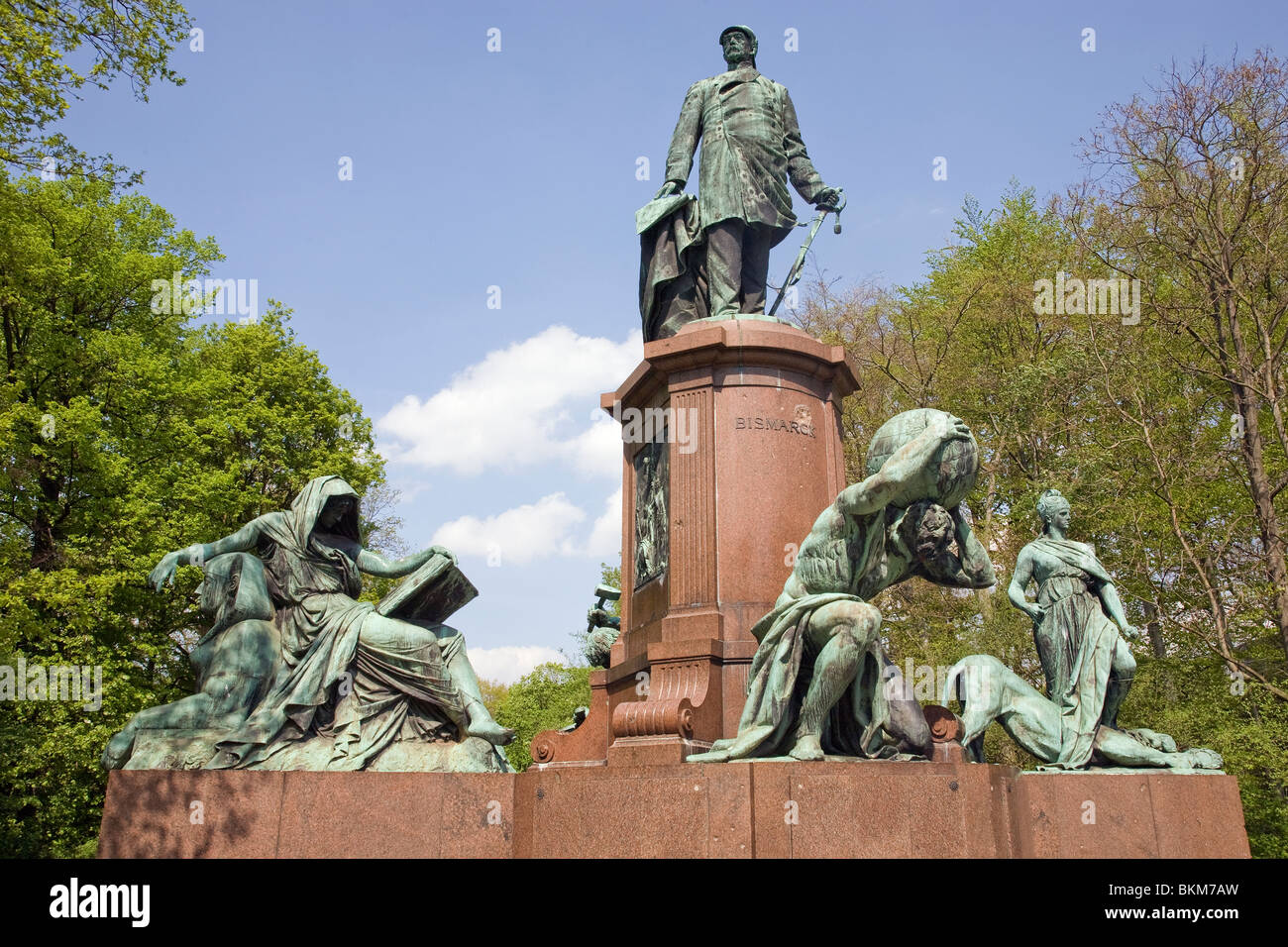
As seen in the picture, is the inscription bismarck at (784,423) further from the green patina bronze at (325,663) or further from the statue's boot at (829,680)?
the statue's boot at (829,680)

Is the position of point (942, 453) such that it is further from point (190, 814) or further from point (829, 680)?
point (190, 814)

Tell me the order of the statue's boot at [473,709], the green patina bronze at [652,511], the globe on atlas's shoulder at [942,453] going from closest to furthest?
the globe on atlas's shoulder at [942,453]
the statue's boot at [473,709]
the green patina bronze at [652,511]

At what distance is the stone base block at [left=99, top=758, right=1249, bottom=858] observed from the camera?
5.71 metres

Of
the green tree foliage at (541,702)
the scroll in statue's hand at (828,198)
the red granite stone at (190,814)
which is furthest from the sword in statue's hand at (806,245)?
the green tree foliage at (541,702)

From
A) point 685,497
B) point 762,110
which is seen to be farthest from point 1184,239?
point 685,497

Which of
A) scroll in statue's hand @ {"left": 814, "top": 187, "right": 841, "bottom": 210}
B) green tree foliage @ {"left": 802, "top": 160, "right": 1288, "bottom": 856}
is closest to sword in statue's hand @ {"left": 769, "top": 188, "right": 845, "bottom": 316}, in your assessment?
scroll in statue's hand @ {"left": 814, "top": 187, "right": 841, "bottom": 210}

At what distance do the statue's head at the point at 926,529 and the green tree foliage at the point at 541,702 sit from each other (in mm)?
24931

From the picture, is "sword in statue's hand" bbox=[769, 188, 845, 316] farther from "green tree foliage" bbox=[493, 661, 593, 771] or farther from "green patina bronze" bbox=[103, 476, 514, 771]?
"green tree foliage" bbox=[493, 661, 593, 771]

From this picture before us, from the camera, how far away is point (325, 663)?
712cm

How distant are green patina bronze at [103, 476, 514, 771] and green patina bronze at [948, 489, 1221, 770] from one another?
10.2 feet

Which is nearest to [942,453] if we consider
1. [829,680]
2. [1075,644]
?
[829,680]

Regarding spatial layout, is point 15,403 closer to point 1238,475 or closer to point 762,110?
point 762,110

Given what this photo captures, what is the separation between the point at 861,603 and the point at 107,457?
1698 cm

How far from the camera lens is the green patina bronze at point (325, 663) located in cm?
679
